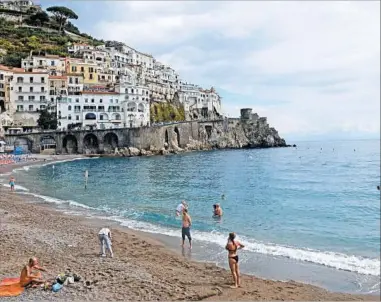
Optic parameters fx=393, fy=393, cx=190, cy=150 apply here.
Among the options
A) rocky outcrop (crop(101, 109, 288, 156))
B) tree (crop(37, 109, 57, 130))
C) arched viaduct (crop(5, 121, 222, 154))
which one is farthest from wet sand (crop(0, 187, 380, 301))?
rocky outcrop (crop(101, 109, 288, 156))

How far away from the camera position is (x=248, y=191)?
36.4 m

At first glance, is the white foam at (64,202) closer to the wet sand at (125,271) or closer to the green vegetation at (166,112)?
the wet sand at (125,271)

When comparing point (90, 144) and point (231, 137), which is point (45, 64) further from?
point (231, 137)

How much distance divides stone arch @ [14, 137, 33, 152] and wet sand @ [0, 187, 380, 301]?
6553 cm

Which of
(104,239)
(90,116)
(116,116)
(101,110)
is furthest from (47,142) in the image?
(104,239)

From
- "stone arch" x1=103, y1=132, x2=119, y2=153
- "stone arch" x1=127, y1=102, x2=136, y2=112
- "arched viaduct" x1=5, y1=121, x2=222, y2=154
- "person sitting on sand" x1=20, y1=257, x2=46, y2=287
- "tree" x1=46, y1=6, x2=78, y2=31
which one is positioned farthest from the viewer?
"tree" x1=46, y1=6, x2=78, y2=31

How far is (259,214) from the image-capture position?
2459 cm

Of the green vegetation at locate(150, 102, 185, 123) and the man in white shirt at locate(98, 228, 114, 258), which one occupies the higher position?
the green vegetation at locate(150, 102, 185, 123)

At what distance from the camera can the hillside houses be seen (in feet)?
283

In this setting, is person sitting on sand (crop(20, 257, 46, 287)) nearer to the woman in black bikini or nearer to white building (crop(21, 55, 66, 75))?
the woman in black bikini

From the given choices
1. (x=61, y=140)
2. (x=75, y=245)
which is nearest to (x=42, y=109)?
(x=61, y=140)

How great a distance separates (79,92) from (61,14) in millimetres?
66563

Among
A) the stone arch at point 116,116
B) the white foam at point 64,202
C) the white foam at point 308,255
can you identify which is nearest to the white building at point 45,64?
the stone arch at point 116,116

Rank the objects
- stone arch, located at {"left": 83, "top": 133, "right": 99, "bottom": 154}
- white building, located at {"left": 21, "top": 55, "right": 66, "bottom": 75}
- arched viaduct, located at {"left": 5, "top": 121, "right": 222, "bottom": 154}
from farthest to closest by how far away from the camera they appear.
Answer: white building, located at {"left": 21, "top": 55, "right": 66, "bottom": 75} < stone arch, located at {"left": 83, "top": 133, "right": 99, "bottom": 154} < arched viaduct, located at {"left": 5, "top": 121, "right": 222, "bottom": 154}
